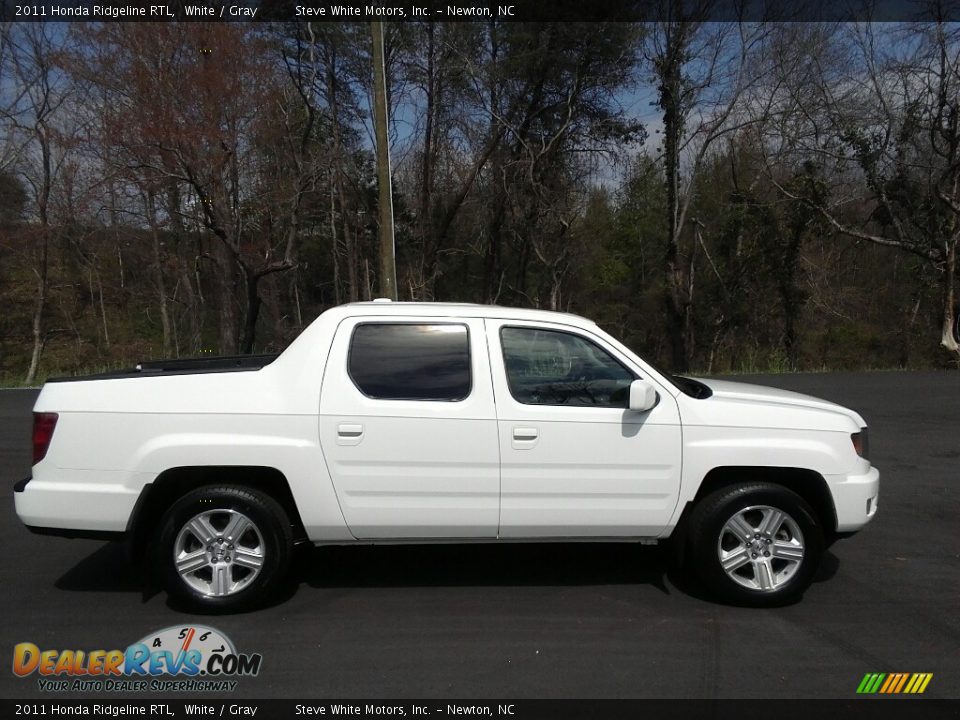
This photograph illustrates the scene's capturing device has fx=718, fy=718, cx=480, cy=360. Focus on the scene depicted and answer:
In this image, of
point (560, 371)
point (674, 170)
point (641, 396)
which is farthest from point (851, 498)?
point (674, 170)

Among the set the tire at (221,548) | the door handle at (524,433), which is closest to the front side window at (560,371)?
the door handle at (524,433)

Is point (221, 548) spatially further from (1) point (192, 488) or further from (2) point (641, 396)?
(2) point (641, 396)

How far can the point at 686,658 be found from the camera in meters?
3.70

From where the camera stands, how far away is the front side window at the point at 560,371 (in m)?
4.33

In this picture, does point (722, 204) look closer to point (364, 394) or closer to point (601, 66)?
point (601, 66)

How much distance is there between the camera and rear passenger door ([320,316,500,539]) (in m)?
4.18

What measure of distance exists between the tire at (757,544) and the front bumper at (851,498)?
6.7 inches

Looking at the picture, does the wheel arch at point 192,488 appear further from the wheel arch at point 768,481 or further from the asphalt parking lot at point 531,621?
the wheel arch at point 768,481

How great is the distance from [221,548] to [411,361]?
155 cm

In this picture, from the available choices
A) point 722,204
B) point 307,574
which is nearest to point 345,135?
point 722,204

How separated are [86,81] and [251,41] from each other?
450 cm

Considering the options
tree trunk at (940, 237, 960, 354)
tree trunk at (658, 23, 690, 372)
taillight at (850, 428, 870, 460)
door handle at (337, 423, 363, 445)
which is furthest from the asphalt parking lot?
tree trunk at (658, 23, 690, 372)

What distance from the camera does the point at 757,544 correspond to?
4.30m

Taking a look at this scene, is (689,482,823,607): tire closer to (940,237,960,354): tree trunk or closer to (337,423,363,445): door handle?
(337,423,363,445): door handle
